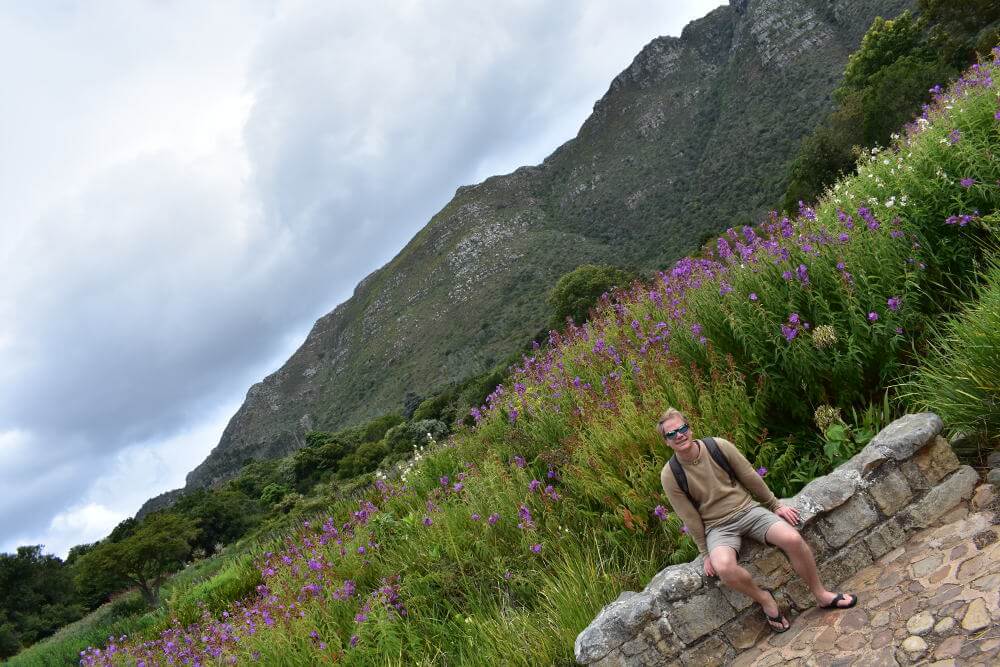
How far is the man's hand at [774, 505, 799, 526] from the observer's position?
3020 millimetres

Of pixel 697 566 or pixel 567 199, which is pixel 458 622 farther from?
pixel 567 199

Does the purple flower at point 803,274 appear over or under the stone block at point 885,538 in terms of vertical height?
over

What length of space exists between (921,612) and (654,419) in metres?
2.09

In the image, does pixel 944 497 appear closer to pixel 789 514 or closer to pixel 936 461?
pixel 936 461

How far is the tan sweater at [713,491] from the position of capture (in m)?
3.18

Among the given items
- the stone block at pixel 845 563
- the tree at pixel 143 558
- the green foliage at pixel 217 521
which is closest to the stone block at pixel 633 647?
the stone block at pixel 845 563

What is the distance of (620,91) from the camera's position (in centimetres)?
10269

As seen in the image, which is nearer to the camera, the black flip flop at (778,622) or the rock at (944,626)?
the rock at (944,626)

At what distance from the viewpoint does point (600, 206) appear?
8294cm

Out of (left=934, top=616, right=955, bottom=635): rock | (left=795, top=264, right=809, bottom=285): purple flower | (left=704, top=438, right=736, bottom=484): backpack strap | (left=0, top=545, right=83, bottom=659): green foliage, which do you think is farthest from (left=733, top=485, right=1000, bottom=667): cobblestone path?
(left=0, top=545, right=83, bottom=659): green foliage

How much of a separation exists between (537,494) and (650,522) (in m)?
1.13

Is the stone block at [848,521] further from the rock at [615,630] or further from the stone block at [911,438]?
the rock at [615,630]

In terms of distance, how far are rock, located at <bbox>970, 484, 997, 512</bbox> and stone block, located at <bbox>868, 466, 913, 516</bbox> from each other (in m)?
0.28

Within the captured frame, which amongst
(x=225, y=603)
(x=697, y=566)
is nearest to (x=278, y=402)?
(x=225, y=603)
